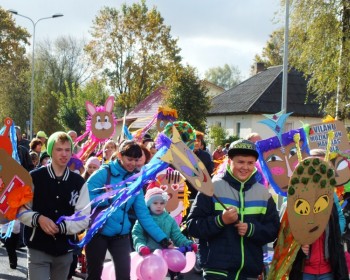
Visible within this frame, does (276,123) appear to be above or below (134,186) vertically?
above

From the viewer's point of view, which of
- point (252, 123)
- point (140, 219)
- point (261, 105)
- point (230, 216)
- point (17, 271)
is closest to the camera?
point (230, 216)

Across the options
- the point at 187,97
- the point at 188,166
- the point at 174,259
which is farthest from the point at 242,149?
the point at 187,97

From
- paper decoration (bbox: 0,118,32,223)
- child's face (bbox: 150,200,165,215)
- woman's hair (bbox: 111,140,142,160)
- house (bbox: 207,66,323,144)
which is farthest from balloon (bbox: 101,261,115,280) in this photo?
house (bbox: 207,66,323,144)

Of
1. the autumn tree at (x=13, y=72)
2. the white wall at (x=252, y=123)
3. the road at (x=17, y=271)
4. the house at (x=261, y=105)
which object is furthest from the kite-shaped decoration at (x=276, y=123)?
the autumn tree at (x=13, y=72)

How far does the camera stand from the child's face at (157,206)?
7859mm

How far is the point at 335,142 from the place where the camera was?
7.39 metres

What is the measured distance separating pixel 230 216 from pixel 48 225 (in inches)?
57.9

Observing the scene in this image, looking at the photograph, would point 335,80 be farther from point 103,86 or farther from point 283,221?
point 103,86

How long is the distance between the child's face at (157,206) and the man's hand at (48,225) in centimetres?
262

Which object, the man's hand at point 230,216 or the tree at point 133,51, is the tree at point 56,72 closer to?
the tree at point 133,51

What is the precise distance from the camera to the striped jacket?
4887 mm

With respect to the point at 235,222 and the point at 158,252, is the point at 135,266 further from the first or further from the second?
the point at 235,222

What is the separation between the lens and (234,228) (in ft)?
16.2

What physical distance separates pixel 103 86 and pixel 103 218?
46316mm
